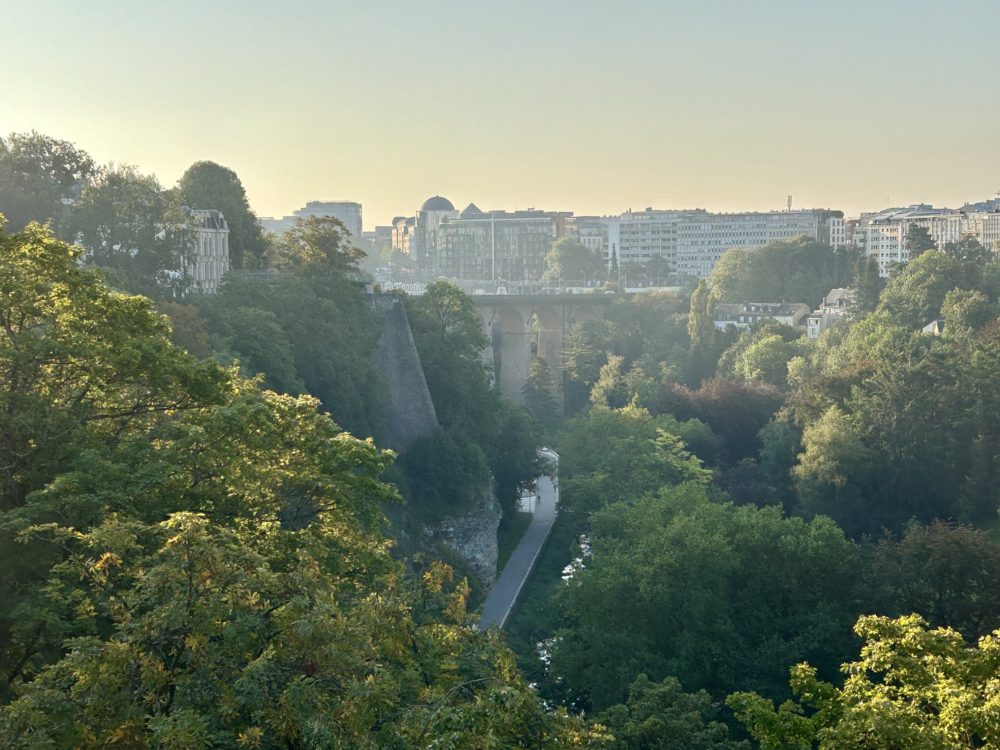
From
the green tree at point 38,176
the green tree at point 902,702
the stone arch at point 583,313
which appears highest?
the green tree at point 38,176

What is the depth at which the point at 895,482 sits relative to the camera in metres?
45.2

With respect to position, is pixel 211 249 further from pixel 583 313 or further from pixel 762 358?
pixel 583 313

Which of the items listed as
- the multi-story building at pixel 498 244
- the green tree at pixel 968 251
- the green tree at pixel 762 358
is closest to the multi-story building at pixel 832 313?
the green tree at pixel 762 358

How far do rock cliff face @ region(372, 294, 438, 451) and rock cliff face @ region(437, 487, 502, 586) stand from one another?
3.71 m

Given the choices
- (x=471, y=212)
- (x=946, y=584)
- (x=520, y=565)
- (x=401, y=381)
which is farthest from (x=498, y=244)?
(x=946, y=584)

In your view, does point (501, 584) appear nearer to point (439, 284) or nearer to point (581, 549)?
point (581, 549)

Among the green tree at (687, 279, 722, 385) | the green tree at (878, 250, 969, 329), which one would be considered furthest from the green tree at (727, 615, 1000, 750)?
the green tree at (687, 279, 722, 385)

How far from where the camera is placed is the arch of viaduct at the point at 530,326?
91188 mm

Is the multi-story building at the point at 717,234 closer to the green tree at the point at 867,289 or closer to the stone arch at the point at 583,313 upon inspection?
the stone arch at the point at 583,313

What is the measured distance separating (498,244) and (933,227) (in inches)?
2569

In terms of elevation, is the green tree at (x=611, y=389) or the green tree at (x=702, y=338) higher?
the green tree at (x=702, y=338)

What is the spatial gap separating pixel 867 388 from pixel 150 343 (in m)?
37.1

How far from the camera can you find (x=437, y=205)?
196375mm

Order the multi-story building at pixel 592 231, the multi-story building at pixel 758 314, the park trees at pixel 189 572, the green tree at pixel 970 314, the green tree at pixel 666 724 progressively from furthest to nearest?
the multi-story building at pixel 592 231 < the multi-story building at pixel 758 314 < the green tree at pixel 970 314 < the green tree at pixel 666 724 < the park trees at pixel 189 572
